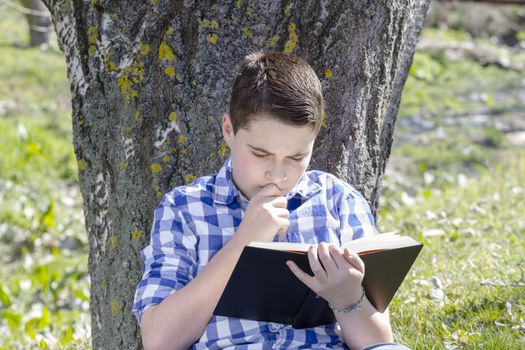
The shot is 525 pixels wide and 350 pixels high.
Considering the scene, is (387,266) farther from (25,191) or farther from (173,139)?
(25,191)

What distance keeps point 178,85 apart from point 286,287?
996 millimetres

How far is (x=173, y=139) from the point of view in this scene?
113 inches

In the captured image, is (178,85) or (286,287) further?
(178,85)

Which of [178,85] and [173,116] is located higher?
[178,85]

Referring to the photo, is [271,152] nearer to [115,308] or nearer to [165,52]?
[165,52]

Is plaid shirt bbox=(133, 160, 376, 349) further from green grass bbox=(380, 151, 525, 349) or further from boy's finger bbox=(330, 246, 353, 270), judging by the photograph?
green grass bbox=(380, 151, 525, 349)

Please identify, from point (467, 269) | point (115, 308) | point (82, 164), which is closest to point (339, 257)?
point (115, 308)

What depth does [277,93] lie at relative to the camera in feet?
7.11

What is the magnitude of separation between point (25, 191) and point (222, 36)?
5.04m

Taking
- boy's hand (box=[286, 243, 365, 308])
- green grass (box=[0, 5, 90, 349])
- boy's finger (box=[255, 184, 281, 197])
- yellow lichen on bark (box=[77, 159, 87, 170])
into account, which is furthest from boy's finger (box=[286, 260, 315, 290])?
green grass (box=[0, 5, 90, 349])

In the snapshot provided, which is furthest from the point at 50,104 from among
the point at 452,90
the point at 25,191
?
the point at 452,90

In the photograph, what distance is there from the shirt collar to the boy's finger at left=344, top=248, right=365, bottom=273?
15.3 inches

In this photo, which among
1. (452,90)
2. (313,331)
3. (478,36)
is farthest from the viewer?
(478,36)

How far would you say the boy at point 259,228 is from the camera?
213 cm
